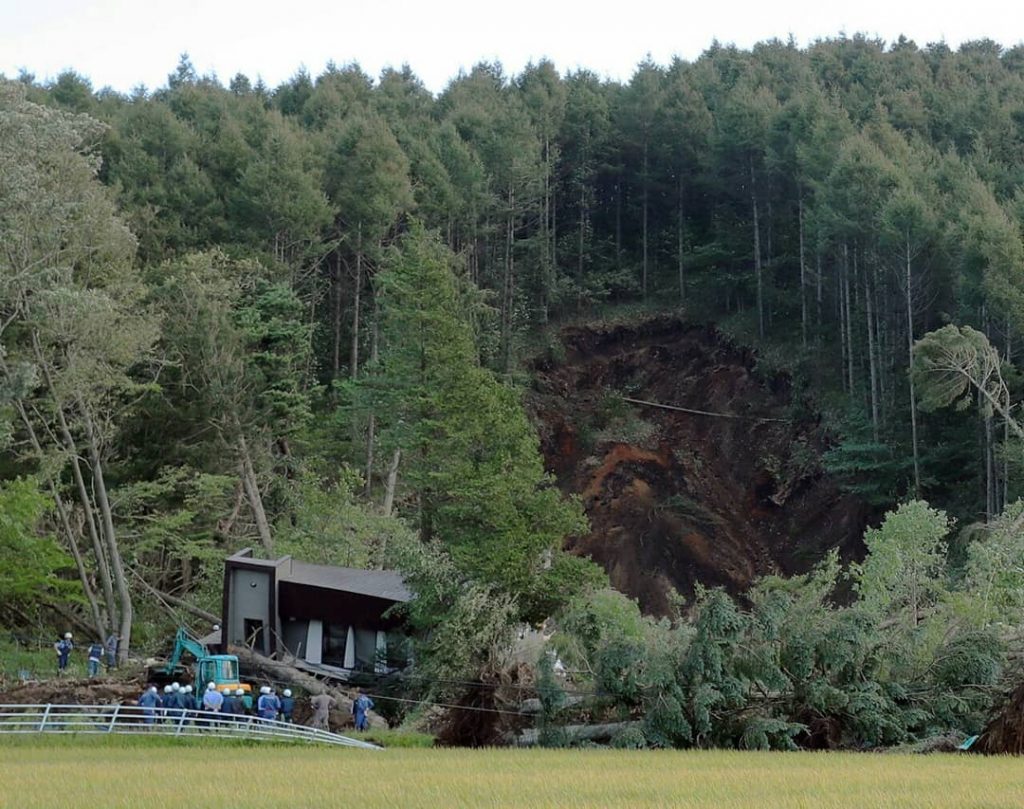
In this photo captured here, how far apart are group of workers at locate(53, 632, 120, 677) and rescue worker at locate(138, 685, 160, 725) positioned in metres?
7.76

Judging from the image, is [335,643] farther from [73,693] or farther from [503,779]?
[503,779]

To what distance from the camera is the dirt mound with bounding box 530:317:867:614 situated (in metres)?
54.9

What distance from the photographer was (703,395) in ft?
205

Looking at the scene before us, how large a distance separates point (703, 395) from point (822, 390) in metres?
6.15

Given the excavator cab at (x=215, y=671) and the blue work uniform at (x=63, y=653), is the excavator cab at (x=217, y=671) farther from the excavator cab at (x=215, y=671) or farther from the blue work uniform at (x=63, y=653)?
the blue work uniform at (x=63, y=653)

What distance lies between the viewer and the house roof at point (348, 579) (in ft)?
105

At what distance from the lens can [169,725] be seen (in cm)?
2538

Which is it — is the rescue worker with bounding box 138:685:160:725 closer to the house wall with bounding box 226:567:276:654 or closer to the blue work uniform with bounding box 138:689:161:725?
the blue work uniform with bounding box 138:689:161:725

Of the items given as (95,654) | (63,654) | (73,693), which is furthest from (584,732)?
(95,654)

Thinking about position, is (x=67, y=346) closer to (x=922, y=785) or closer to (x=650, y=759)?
(x=650, y=759)

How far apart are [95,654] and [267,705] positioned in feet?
37.4

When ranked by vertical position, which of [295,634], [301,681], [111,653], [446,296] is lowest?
[111,653]

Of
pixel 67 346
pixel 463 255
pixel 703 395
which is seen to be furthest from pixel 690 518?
pixel 67 346

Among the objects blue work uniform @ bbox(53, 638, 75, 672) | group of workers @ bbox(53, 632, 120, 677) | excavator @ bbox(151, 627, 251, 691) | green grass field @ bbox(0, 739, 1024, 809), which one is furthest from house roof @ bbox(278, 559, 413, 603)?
green grass field @ bbox(0, 739, 1024, 809)
